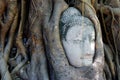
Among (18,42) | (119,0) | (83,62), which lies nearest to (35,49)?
(18,42)

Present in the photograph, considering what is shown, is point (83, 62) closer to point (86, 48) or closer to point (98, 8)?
point (86, 48)

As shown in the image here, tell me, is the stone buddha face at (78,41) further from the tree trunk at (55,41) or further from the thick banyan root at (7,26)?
the thick banyan root at (7,26)

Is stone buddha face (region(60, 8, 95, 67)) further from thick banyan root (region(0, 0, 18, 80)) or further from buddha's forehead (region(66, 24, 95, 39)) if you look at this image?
thick banyan root (region(0, 0, 18, 80))

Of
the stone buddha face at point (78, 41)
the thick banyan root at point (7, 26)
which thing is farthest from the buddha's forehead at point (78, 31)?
the thick banyan root at point (7, 26)

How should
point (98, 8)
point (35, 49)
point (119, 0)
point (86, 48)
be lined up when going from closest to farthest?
1. point (86, 48)
2. point (35, 49)
3. point (98, 8)
4. point (119, 0)

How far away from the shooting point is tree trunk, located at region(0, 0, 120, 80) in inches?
145

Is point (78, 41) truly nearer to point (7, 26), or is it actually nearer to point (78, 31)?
point (78, 31)

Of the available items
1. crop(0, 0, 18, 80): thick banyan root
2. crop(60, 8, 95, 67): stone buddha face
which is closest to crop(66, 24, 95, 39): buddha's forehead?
crop(60, 8, 95, 67): stone buddha face

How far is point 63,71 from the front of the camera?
3.67 meters

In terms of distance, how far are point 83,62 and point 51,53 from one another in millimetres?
349

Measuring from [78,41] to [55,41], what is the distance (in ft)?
0.79

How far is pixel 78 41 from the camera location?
12.1 ft

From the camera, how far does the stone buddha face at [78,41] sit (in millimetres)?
3670

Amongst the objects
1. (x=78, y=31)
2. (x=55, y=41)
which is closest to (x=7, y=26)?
(x=55, y=41)
